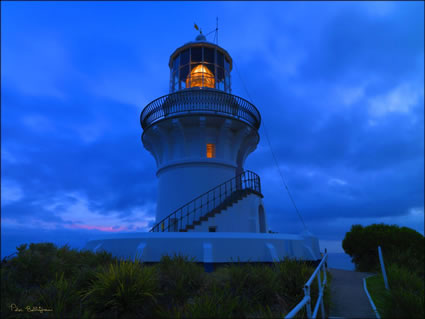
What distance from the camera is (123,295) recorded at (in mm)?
5457

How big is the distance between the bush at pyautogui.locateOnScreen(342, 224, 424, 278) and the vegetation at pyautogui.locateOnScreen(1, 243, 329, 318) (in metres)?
10.9

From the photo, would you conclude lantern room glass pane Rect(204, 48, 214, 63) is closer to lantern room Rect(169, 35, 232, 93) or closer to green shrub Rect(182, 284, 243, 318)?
lantern room Rect(169, 35, 232, 93)

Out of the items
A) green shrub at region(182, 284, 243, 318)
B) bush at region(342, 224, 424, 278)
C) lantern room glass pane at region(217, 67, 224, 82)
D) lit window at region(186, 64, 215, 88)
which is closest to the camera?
green shrub at region(182, 284, 243, 318)

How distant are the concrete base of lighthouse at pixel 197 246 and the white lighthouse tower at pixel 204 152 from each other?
119 centimetres

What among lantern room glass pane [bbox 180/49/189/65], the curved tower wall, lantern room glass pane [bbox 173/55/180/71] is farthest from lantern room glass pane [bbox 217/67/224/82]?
the curved tower wall

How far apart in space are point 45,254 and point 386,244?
1898cm

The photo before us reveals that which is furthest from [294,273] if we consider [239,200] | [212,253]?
[239,200]

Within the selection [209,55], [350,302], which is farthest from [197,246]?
[209,55]

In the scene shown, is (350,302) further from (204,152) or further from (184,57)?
(184,57)

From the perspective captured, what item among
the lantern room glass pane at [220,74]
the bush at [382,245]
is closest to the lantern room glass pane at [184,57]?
the lantern room glass pane at [220,74]

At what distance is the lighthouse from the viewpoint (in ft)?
50.6

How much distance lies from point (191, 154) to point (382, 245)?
13752 millimetres

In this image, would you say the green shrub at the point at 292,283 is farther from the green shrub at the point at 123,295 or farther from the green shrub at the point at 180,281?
the green shrub at the point at 123,295

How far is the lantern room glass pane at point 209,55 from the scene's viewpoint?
1905 cm
